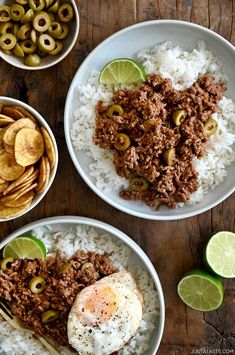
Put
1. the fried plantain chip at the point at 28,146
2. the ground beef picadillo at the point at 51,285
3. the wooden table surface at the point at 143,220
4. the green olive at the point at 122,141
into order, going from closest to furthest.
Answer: the fried plantain chip at the point at 28,146 → the green olive at the point at 122,141 → the ground beef picadillo at the point at 51,285 → the wooden table surface at the point at 143,220

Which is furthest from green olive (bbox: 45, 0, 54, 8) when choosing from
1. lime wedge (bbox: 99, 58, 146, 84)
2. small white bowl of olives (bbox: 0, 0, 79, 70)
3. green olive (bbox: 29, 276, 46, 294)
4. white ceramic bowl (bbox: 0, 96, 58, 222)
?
green olive (bbox: 29, 276, 46, 294)

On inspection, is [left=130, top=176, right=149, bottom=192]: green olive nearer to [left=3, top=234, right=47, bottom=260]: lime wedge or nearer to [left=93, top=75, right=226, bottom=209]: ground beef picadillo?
[left=93, top=75, right=226, bottom=209]: ground beef picadillo

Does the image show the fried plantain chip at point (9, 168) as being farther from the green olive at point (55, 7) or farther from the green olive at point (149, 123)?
the green olive at point (55, 7)

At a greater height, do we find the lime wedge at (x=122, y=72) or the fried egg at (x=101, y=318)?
the lime wedge at (x=122, y=72)

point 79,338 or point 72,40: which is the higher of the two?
point 72,40

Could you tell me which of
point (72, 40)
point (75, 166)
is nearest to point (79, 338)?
point (75, 166)

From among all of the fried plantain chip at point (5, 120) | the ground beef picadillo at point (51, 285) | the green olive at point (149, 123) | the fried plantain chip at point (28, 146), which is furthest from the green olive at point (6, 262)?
the green olive at point (149, 123)

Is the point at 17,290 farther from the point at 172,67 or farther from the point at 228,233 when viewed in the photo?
the point at 172,67
